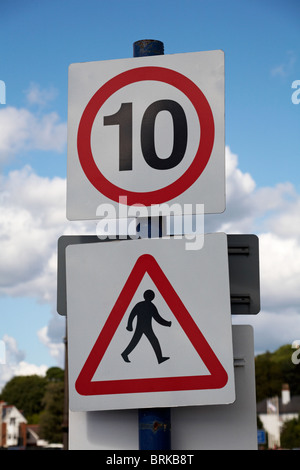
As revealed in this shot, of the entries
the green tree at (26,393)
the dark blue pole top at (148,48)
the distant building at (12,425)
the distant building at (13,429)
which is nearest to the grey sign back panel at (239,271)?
the dark blue pole top at (148,48)

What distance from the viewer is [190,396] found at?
3275mm

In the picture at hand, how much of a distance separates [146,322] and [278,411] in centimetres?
10940

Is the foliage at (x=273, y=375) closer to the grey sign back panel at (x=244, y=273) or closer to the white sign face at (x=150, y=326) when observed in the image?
the grey sign back panel at (x=244, y=273)

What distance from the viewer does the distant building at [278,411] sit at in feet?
330

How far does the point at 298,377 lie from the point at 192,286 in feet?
368

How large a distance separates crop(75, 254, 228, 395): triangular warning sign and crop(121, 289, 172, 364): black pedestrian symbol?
47 millimetres

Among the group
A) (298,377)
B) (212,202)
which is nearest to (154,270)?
(212,202)

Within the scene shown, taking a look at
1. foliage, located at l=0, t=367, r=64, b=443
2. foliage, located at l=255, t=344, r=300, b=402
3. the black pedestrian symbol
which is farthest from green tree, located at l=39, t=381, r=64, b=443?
the black pedestrian symbol

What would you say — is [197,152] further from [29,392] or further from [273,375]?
[29,392]

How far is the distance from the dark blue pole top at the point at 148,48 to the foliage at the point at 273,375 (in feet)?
311

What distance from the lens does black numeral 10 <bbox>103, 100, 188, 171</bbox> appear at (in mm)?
3559

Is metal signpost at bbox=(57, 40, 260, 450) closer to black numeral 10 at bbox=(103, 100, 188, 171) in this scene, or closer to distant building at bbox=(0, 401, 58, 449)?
black numeral 10 at bbox=(103, 100, 188, 171)

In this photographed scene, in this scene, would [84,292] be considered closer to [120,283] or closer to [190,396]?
[120,283]
